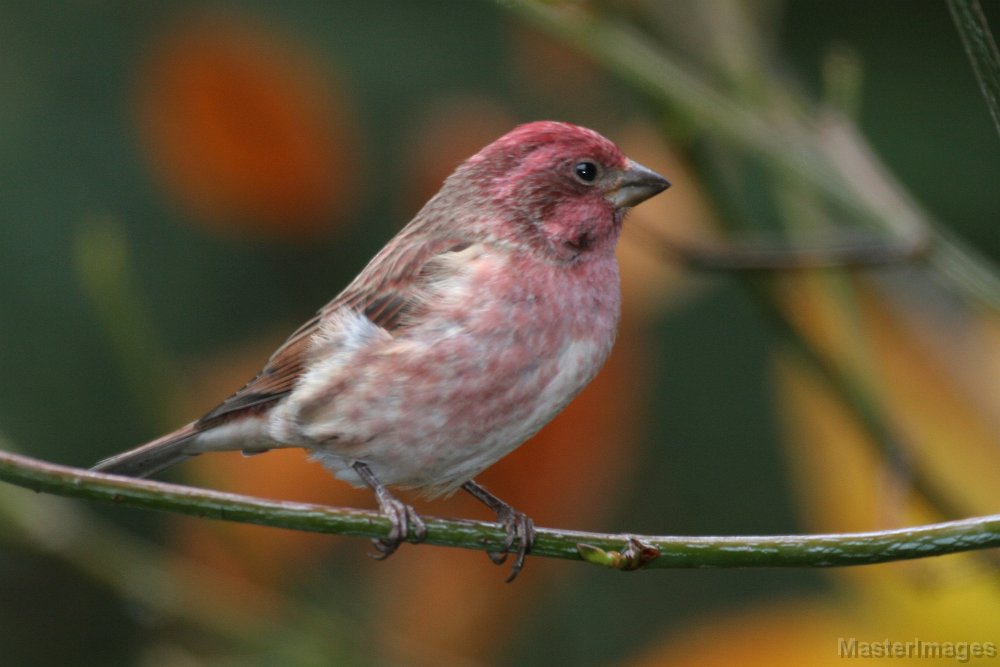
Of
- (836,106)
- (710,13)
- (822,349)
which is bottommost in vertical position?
(822,349)

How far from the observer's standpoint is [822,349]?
15.9 feet

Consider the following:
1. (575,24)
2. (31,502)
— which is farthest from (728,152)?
(31,502)

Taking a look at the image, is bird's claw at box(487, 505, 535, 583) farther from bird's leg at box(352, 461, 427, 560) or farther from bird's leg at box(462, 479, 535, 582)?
bird's leg at box(352, 461, 427, 560)

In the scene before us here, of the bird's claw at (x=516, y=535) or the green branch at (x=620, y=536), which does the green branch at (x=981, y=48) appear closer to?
the green branch at (x=620, y=536)

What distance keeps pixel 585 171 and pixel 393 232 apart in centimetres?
348

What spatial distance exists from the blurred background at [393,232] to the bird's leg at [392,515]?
0.75 meters

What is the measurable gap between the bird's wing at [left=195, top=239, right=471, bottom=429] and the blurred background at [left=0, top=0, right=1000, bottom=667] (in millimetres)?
532

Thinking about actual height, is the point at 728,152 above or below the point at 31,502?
above

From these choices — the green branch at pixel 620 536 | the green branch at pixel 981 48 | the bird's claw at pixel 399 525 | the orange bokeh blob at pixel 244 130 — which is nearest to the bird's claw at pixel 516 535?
the bird's claw at pixel 399 525

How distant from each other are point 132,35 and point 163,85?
2.89 feet

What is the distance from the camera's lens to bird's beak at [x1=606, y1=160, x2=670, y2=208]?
4.05 metres

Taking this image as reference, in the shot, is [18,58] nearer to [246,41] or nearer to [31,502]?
[246,41]

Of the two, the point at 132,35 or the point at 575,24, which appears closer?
the point at 575,24

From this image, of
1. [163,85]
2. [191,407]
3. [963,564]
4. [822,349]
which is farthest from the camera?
[163,85]
